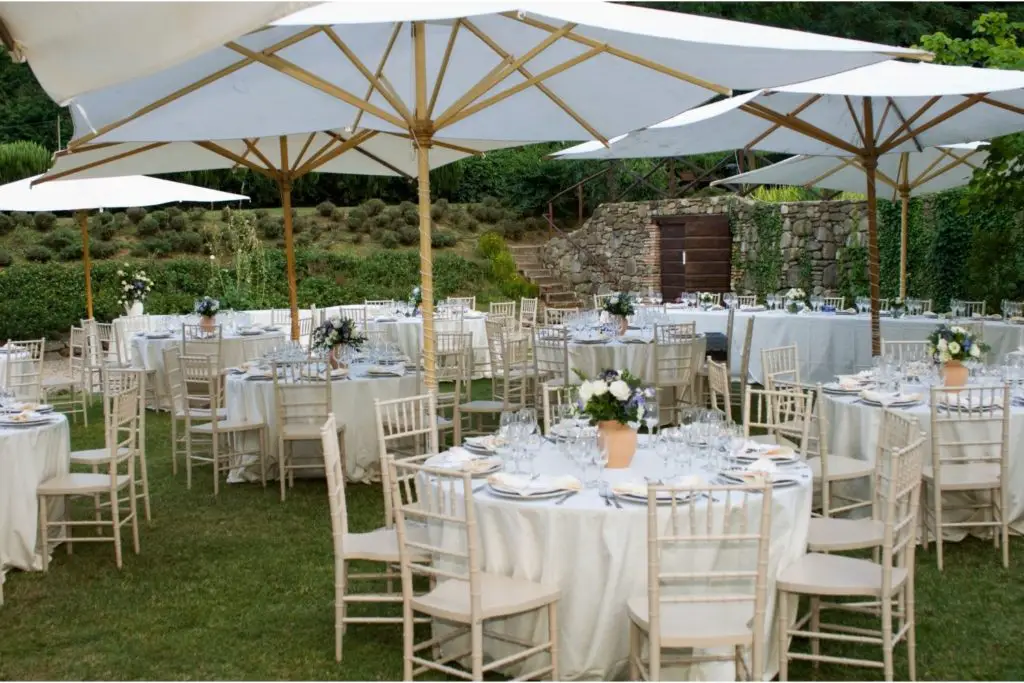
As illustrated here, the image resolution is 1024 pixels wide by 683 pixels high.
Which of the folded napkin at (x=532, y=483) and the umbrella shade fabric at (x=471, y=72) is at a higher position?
the umbrella shade fabric at (x=471, y=72)

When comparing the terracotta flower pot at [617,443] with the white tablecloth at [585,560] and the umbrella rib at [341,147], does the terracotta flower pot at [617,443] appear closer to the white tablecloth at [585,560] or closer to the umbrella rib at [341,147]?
the white tablecloth at [585,560]

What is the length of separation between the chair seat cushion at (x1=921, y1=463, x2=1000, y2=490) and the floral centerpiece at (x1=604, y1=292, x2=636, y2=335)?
483 centimetres

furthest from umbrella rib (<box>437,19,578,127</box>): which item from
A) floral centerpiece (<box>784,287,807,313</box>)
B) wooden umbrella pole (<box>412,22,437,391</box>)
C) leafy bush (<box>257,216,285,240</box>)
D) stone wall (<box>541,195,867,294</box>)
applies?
leafy bush (<box>257,216,285,240</box>)

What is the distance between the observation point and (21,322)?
18.7 meters

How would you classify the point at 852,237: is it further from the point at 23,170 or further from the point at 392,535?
the point at 23,170

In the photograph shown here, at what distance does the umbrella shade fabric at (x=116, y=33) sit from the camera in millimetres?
2625

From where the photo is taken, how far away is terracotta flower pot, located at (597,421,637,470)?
16.1 feet

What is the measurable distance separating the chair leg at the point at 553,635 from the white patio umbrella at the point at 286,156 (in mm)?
5349

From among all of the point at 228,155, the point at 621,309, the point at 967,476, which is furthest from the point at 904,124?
the point at 228,155

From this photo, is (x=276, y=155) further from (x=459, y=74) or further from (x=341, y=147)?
(x=459, y=74)

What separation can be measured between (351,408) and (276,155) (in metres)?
3.27

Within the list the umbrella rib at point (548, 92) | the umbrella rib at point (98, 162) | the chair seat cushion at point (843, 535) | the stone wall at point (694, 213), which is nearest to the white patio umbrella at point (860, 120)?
the umbrella rib at point (548, 92)

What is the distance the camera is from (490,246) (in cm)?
2272

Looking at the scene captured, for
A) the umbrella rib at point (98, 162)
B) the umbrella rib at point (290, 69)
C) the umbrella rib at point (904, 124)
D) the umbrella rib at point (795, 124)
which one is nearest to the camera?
the umbrella rib at point (290, 69)
